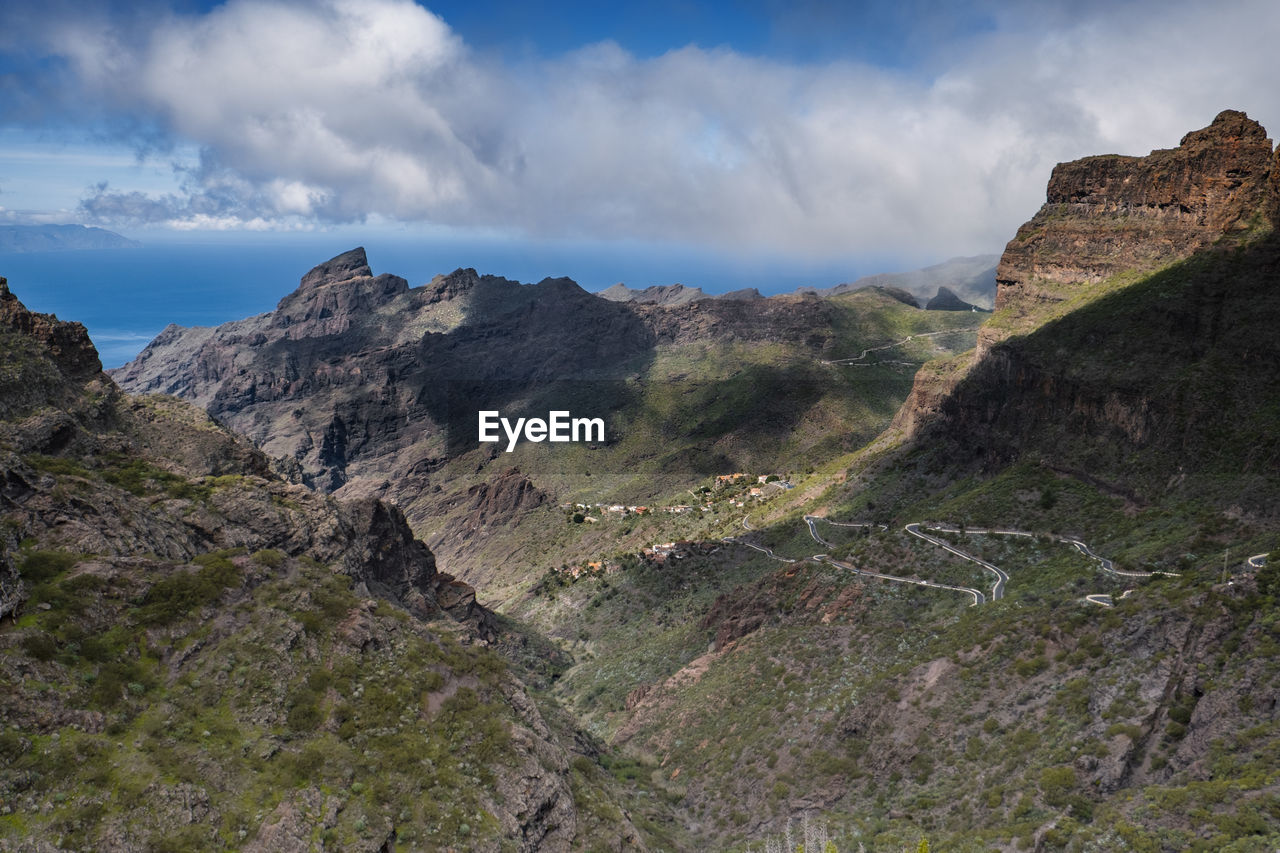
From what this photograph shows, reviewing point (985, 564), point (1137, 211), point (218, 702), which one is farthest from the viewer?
point (1137, 211)

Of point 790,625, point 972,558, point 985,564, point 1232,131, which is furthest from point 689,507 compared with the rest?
point 1232,131

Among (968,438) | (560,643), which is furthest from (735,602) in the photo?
(968,438)

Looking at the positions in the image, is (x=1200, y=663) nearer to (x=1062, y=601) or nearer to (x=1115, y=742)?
(x=1115, y=742)

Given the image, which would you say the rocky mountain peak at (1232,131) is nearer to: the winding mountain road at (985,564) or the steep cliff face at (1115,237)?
the steep cliff face at (1115,237)

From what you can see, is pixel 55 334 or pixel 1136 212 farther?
pixel 1136 212

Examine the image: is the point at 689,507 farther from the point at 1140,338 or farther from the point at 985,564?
the point at 1140,338

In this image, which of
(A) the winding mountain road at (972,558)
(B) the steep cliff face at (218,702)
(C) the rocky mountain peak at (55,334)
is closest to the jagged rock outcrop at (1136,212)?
(A) the winding mountain road at (972,558)

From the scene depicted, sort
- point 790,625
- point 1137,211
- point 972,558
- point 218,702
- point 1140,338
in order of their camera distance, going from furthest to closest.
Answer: point 1137,211 → point 1140,338 → point 790,625 → point 972,558 → point 218,702

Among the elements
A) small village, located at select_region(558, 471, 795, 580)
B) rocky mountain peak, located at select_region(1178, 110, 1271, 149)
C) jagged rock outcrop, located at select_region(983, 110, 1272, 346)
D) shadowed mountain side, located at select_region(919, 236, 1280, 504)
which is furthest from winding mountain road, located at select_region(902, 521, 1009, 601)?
rocky mountain peak, located at select_region(1178, 110, 1271, 149)

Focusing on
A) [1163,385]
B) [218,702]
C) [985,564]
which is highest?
[1163,385]
